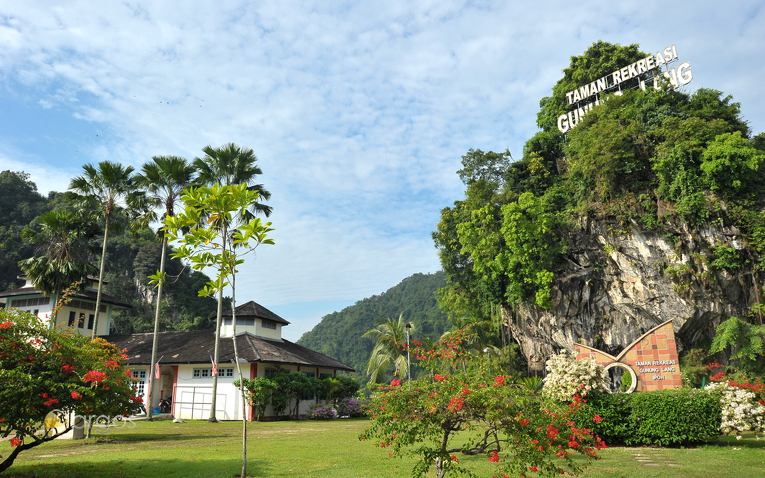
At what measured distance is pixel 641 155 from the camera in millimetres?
27406

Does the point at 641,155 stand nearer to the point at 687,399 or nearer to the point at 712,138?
the point at 712,138

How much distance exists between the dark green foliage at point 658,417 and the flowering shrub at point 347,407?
17.3 meters

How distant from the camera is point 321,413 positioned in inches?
998

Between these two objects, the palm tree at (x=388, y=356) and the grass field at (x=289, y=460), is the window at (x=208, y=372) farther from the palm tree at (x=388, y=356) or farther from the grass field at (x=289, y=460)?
the palm tree at (x=388, y=356)

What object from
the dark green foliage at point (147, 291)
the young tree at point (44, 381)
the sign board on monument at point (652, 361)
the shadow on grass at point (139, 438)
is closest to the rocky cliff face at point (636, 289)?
the sign board on monument at point (652, 361)

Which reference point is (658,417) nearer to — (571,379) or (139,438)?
(571,379)

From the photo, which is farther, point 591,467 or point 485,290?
point 485,290

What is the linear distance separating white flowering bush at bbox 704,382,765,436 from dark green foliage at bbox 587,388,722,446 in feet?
0.68

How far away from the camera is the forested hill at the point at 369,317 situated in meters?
73.2

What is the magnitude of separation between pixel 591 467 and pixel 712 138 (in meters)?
22.8

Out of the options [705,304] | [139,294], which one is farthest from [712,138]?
[139,294]

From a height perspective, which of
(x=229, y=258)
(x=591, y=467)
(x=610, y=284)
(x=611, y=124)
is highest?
(x=611, y=124)

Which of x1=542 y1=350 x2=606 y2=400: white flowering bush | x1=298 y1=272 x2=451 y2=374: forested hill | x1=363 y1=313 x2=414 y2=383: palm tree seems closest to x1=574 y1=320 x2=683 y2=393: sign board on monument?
x1=542 y1=350 x2=606 y2=400: white flowering bush

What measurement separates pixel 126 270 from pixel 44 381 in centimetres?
6033
